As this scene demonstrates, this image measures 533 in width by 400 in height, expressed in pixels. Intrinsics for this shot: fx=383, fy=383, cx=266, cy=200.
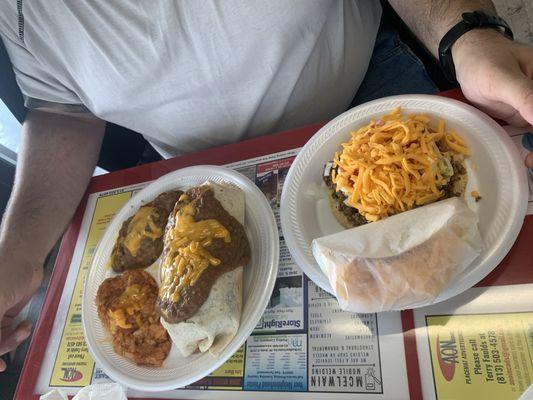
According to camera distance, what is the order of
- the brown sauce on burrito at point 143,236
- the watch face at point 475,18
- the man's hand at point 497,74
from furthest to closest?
the brown sauce on burrito at point 143,236 < the watch face at point 475,18 < the man's hand at point 497,74

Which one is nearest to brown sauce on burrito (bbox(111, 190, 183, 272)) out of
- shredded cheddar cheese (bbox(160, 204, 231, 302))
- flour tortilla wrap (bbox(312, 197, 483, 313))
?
shredded cheddar cheese (bbox(160, 204, 231, 302))

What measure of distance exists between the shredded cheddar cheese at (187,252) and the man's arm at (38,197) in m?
0.52

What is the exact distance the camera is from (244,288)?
859 millimetres

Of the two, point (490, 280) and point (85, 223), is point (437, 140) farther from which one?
point (85, 223)

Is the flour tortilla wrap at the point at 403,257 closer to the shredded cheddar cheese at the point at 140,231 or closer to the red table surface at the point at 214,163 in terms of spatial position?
the red table surface at the point at 214,163

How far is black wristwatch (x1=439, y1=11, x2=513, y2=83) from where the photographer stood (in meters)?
0.76

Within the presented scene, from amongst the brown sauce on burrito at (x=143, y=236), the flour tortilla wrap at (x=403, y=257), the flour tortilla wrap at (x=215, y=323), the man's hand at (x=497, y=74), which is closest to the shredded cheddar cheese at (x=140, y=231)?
the brown sauce on burrito at (x=143, y=236)

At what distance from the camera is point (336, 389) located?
0.68 meters

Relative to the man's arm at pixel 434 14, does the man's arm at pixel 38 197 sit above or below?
below

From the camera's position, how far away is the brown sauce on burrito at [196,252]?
0.78m

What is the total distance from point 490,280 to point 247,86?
2.28 feet

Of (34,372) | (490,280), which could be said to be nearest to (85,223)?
(34,372)

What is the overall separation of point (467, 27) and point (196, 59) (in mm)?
599

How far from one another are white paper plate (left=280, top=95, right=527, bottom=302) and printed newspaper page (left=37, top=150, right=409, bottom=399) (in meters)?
0.09
